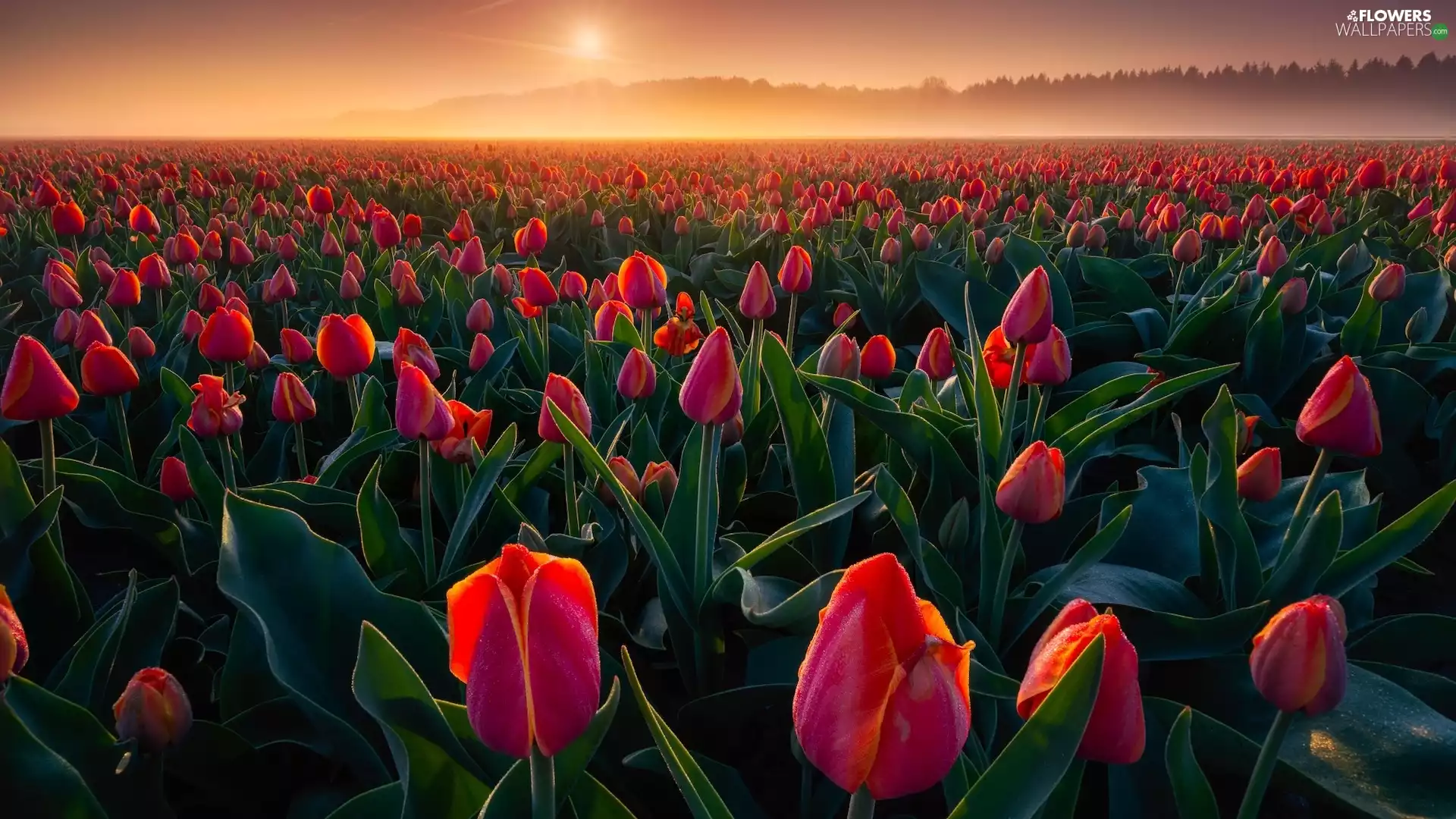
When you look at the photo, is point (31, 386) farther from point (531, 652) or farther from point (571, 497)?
point (531, 652)

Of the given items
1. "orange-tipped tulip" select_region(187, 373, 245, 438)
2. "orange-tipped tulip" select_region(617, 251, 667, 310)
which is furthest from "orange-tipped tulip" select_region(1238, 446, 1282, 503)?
"orange-tipped tulip" select_region(187, 373, 245, 438)

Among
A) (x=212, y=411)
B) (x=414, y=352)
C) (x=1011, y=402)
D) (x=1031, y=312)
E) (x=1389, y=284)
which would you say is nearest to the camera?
(x=1031, y=312)

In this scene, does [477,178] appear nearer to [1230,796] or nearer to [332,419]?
[332,419]

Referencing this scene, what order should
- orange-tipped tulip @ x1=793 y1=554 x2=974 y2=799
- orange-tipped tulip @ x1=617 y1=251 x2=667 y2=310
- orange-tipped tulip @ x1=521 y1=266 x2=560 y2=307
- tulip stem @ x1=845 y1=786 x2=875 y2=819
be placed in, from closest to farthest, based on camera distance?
orange-tipped tulip @ x1=793 y1=554 x2=974 y2=799 < tulip stem @ x1=845 y1=786 x2=875 y2=819 < orange-tipped tulip @ x1=617 y1=251 x2=667 y2=310 < orange-tipped tulip @ x1=521 y1=266 x2=560 y2=307

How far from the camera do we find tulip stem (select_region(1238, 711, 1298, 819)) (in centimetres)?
96

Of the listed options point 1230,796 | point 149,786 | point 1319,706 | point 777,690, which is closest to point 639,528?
point 777,690

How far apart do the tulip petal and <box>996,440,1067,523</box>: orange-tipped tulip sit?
Answer: 945mm

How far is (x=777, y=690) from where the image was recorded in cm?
158

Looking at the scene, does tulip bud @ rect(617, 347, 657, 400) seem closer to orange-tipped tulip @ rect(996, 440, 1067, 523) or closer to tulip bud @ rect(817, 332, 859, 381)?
tulip bud @ rect(817, 332, 859, 381)

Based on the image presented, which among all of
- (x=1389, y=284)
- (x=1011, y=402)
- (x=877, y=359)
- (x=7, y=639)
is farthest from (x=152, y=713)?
(x=1389, y=284)

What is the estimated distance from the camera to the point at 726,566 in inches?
74.5

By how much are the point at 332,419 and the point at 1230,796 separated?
9.39 ft

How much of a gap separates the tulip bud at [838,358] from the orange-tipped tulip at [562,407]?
0.65 m

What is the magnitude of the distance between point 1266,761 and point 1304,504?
98 cm
